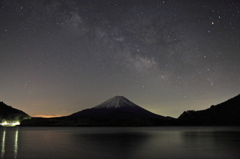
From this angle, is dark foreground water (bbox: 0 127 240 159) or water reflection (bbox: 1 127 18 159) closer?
water reflection (bbox: 1 127 18 159)

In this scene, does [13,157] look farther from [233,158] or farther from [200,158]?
[233,158]

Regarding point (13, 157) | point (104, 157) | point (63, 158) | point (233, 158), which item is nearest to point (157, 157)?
point (104, 157)

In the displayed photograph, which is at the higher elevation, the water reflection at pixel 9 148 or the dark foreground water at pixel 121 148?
the water reflection at pixel 9 148

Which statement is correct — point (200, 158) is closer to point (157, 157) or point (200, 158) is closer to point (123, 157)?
point (157, 157)

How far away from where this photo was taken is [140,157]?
73.0ft

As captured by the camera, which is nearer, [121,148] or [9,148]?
[9,148]

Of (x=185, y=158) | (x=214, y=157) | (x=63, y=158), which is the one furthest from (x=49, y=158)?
(x=214, y=157)

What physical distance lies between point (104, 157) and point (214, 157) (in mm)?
9294

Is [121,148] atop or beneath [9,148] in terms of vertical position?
beneath

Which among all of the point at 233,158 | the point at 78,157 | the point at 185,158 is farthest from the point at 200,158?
the point at 78,157

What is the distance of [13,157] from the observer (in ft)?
71.0

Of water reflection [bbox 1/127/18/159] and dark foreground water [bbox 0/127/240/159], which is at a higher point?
water reflection [bbox 1/127/18/159]

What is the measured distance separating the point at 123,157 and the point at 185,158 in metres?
5.09

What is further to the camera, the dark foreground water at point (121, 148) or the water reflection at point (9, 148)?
the dark foreground water at point (121, 148)
